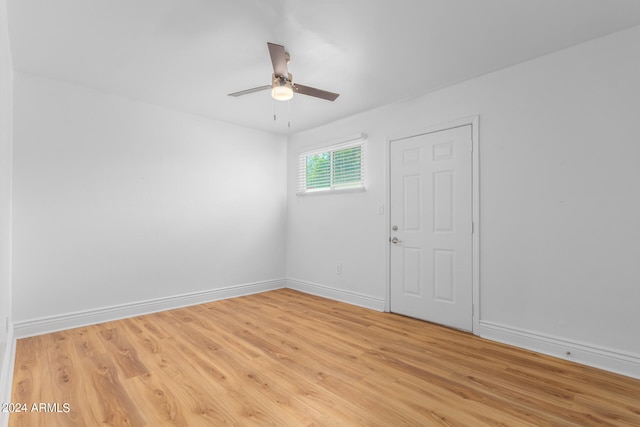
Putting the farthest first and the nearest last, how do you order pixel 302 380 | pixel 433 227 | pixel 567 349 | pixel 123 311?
pixel 123 311 < pixel 433 227 < pixel 567 349 < pixel 302 380

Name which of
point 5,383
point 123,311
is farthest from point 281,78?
point 123,311

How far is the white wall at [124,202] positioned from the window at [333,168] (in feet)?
2.25

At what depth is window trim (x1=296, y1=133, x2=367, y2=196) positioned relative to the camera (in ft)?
13.7

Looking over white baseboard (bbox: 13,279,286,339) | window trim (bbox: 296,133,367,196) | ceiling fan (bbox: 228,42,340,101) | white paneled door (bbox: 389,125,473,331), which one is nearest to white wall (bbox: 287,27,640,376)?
white paneled door (bbox: 389,125,473,331)

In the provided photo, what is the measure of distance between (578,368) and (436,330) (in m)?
1.14

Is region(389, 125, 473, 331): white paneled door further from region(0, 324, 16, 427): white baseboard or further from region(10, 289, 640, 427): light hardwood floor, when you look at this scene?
region(0, 324, 16, 427): white baseboard

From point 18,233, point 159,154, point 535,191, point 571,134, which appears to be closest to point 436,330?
point 535,191

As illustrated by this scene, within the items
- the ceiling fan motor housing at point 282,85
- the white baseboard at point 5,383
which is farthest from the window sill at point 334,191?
the white baseboard at point 5,383

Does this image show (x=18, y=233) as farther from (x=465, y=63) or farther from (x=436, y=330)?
(x=465, y=63)

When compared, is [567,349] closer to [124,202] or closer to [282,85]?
[282,85]

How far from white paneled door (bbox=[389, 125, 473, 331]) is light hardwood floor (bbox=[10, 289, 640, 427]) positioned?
1.16ft

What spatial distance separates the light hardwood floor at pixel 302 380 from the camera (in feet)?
5.93

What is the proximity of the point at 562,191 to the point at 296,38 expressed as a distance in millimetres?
2547

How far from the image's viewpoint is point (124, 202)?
11.8 ft
